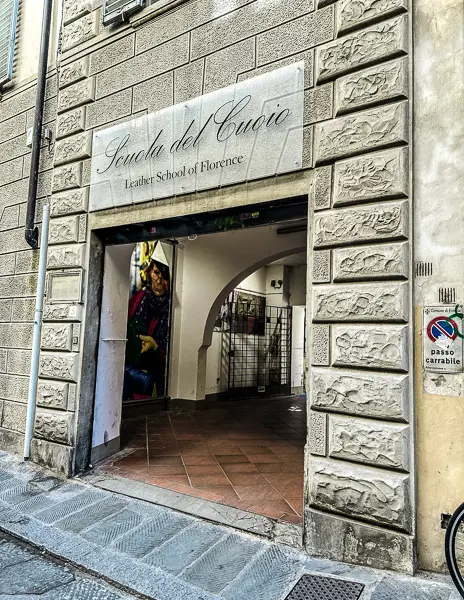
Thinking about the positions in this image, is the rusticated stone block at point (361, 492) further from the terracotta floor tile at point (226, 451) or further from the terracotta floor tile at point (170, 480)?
the terracotta floor tile at point (226, 451)

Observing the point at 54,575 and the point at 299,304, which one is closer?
the point at 54,575

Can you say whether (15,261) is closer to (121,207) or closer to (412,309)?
(121,207)

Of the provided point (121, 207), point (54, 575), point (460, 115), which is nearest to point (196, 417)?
point (121, 207)

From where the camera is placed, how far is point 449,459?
2.75m

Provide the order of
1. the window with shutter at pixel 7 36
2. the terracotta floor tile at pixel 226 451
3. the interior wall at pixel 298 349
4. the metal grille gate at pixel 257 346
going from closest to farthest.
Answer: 1. the terracotta floor tile at pixel 226 451
2. the window with shutter at pixel 7 36
3. the metal grille gate at pixel 257 346
4. the interior wall at pixel 298 349

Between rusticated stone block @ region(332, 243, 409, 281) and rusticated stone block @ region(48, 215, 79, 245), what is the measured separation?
3.06 m

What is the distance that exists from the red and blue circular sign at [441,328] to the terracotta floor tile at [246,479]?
2.27m

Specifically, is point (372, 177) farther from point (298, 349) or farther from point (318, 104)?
point (298, 349)

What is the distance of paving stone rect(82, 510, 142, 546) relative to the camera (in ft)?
10.5

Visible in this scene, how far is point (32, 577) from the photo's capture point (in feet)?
8.98

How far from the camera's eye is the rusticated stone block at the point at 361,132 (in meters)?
3.04

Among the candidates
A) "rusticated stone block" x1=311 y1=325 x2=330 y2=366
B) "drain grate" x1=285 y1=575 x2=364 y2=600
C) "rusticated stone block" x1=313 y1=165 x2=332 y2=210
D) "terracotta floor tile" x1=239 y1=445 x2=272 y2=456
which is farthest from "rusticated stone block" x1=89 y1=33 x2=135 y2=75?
"drain grate" x1=285 y1=575 x2=364 y2=600

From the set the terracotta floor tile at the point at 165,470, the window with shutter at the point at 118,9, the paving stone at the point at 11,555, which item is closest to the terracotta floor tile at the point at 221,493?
the terracotta floor tile at the point at 165,470

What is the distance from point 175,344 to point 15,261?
3791mm
